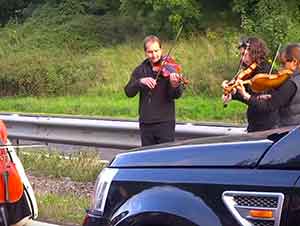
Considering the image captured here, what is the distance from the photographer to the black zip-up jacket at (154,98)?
768 centimetres

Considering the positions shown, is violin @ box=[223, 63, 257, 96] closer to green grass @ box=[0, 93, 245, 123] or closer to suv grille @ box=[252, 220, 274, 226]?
suv grille @ box=[252, 220, 274, 226]

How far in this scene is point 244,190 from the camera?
366 centimetres

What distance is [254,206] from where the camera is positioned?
3.62m

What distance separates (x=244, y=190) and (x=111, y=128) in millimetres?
5488

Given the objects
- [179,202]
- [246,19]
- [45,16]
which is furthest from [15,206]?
[45,16]

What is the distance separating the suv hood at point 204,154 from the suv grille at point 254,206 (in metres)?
0.16

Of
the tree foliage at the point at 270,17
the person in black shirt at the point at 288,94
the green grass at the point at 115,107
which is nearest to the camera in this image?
the person in black shirt at the point at 288,94

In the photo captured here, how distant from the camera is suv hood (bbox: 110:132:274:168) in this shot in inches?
151

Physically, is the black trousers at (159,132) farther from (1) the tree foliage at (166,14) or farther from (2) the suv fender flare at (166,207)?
(1) the tree foliage at (166,14)

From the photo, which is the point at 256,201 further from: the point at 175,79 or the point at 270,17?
the point at 270,17

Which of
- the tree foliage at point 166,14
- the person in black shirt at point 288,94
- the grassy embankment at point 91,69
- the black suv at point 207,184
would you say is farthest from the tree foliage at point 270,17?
the black suv at point 207,184

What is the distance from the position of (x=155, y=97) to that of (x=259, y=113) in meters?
1.26

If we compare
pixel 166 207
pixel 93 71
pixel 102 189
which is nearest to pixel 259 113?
pixel 102 189

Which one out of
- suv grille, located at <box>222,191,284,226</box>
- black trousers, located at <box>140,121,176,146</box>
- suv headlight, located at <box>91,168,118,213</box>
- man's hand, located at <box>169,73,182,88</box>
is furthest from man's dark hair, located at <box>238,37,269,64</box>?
suv grille, located at <box>222,191,284,226</box>
